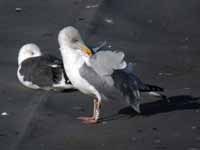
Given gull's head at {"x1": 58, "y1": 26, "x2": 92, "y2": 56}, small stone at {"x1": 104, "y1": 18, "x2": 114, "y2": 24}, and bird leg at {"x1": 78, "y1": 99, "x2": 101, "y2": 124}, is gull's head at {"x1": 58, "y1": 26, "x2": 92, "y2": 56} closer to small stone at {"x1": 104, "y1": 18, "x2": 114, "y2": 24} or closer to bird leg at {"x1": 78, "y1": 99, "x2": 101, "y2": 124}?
bird leg at {"x1": 78, "y1": 99, "x2": 101, "y2": 124}

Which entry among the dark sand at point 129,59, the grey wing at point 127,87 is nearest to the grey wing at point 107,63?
the grey wing at point 127,87

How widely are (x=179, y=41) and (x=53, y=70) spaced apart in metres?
2.75

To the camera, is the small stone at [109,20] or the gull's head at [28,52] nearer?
the gull's head at [28,52]

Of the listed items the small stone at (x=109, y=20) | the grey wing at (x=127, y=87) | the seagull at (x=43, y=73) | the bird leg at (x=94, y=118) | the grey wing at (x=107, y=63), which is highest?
the grey wing at (x=107, y=63)

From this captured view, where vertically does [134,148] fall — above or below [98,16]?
above

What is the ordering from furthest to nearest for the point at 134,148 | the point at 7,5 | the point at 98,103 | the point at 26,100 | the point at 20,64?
the point at 7,5 → the point at 20,64 → the point at 26,100 → the point at 98,103 → the point at 134,148

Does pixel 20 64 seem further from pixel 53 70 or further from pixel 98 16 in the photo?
pixel 98 16

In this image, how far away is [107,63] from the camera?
10.3 metres

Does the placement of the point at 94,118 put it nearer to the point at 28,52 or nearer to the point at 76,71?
the point at 76,71

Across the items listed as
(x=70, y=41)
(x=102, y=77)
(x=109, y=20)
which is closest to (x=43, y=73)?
(x=70, y=41)

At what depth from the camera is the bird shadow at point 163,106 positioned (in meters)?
10.7

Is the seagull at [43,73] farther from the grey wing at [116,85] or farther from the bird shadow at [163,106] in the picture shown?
the grey wing at [116,85]

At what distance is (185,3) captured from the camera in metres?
15.8

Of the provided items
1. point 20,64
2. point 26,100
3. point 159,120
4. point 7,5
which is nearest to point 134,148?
point 159,120
